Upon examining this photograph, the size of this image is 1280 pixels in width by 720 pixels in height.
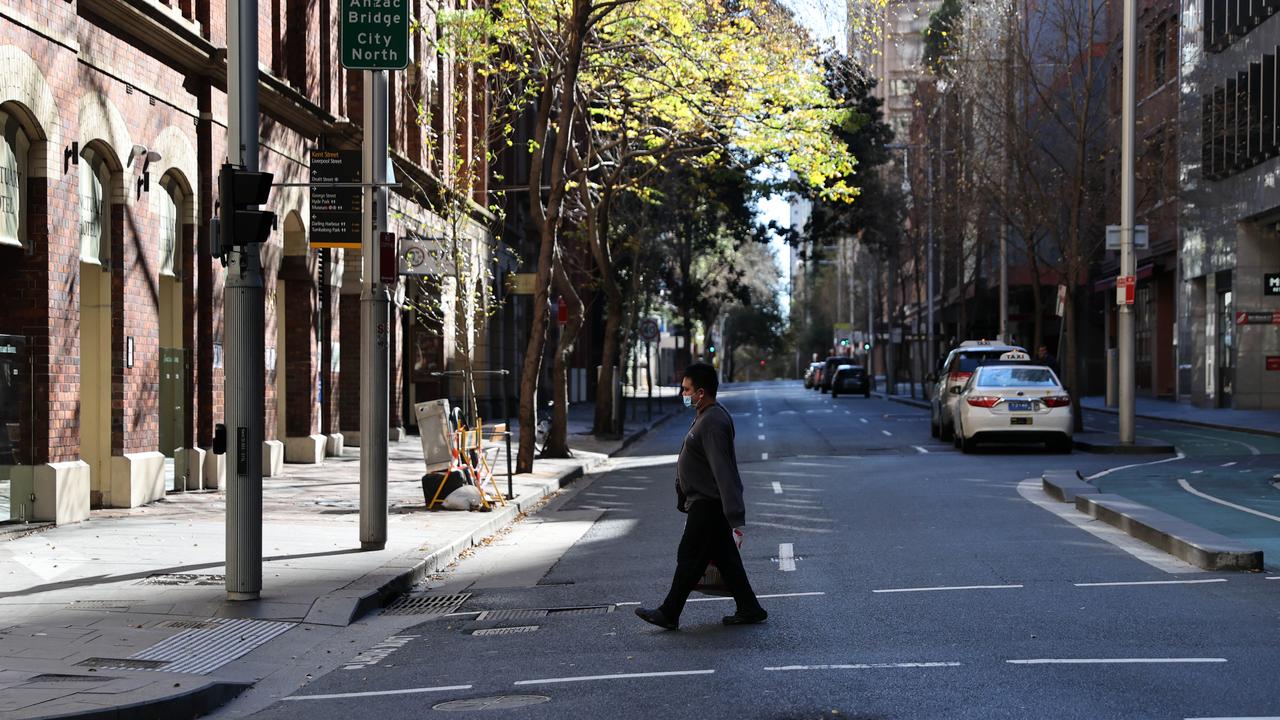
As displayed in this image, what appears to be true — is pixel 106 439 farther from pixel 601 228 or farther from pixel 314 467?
pixel 601 228

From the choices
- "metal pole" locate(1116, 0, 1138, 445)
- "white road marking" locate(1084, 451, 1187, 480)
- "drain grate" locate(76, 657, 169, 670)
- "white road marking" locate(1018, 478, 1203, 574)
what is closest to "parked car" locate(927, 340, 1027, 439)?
"metal pole" locate(1116, 0, 1138, 445)

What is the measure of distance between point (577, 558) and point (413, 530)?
239 centimetres

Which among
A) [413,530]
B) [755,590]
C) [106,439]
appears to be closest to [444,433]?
[413,530]

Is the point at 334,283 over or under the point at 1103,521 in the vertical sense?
over

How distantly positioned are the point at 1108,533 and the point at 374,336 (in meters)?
7.09

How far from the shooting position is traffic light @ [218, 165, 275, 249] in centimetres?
1018

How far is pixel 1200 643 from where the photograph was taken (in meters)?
8.22

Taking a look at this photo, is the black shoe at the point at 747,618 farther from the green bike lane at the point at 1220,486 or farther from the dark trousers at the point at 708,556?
the green bike lane at the point at 1220,486

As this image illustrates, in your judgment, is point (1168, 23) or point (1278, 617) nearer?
point (1278, 617)

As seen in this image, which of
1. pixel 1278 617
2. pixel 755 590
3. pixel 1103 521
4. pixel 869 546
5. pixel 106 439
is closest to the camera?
pixel 1278 617

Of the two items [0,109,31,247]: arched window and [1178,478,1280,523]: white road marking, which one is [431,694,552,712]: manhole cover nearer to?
[0,109,31,247]: arched window

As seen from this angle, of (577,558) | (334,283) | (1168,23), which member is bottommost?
(577,558)

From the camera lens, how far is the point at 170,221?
18875mm

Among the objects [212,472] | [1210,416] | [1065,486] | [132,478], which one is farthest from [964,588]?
[1210,416]
